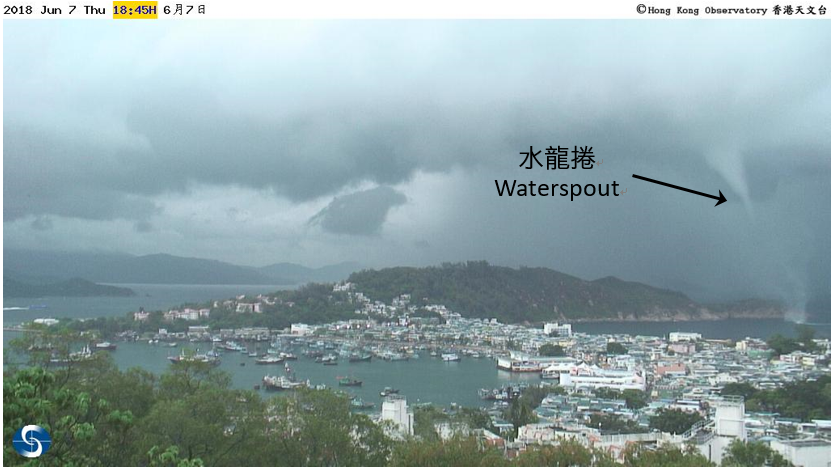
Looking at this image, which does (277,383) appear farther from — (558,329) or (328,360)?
(558,329)

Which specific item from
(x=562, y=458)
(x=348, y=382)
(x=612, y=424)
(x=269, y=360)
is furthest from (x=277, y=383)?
(x=562, y=458)

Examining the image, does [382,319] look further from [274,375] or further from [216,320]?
[274,375]

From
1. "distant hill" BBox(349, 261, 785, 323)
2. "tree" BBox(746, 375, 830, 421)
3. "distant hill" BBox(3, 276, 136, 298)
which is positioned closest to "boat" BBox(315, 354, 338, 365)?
"distant hill" BBox(349, 261, 785, 323)

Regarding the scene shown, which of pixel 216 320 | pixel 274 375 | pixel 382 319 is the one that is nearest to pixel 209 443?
pixel 274 375

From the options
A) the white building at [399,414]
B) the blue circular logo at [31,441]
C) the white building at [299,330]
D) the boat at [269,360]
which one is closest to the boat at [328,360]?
the boat at [269,360]

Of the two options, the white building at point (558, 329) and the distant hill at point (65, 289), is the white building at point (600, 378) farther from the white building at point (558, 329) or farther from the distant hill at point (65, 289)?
the distant hill at point (65, 289)

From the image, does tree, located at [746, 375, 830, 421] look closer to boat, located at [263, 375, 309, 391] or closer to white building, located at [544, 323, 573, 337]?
boat, located at [263, 375, 309, 391]
